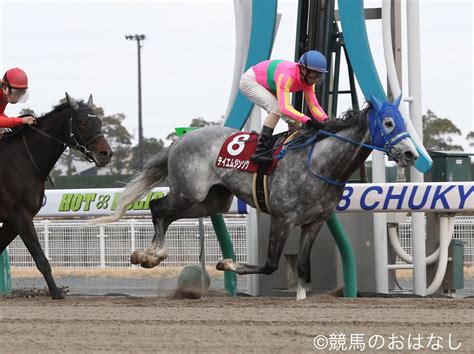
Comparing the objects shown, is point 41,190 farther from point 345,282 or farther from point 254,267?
point 345,282

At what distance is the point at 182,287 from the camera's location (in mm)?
9109

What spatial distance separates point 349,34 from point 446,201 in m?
1.78

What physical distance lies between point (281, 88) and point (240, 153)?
68 centimetres

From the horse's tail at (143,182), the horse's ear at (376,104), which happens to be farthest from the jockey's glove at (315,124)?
the horse's tail at (143,182)

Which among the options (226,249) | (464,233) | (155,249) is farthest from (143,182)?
(464,233)

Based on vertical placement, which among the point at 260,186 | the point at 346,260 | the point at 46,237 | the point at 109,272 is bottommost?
the point at 109,272

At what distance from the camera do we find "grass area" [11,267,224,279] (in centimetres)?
1459

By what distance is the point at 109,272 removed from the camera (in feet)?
50.1

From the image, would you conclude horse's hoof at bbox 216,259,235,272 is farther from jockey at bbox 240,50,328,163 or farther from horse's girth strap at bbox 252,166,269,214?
Result: jockey at bbox 240,50,328,163

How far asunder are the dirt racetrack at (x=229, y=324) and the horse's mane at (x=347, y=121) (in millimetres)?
1390

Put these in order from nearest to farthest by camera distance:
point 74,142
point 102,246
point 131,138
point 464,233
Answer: point 74,142 < point 464,233 < point 102,246 < point 131,138

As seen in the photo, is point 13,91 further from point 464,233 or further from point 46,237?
point 464,233

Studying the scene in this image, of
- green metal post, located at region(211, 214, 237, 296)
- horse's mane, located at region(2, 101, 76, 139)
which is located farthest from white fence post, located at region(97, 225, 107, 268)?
horse's mane, located at region(2, 101, 76, 139)

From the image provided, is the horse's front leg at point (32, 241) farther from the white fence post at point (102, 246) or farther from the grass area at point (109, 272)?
the white fence post at point (102, 246)
